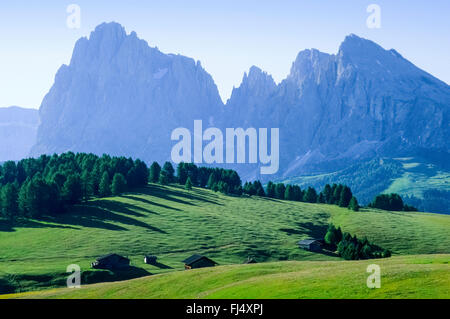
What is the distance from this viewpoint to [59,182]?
15025 cm

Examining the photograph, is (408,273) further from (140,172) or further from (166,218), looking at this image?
(140,172)

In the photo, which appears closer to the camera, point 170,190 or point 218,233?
point 218,233

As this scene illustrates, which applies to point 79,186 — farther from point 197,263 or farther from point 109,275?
point 197,263

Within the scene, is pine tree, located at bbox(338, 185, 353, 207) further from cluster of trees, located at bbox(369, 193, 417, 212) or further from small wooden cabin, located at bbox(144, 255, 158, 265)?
small wooden cabin, located at bbox(144, 255, 158, 265)

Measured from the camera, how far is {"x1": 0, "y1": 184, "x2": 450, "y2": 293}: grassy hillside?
9331 centimetres

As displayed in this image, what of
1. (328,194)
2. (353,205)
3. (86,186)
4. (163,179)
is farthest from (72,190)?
(328,194)

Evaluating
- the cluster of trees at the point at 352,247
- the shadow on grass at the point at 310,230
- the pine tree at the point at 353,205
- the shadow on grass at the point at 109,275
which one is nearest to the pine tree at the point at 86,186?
the shadow on grass at the point at 310,230

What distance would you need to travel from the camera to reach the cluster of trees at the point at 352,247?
102938mm

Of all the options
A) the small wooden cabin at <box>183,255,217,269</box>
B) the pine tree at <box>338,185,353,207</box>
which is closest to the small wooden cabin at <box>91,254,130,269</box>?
the small wooden cabin at <box>183,255,217,269</box>

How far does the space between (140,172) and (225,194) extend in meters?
33.4

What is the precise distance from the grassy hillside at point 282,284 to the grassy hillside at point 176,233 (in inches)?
929

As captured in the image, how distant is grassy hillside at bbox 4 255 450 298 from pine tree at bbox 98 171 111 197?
93.3 meters
